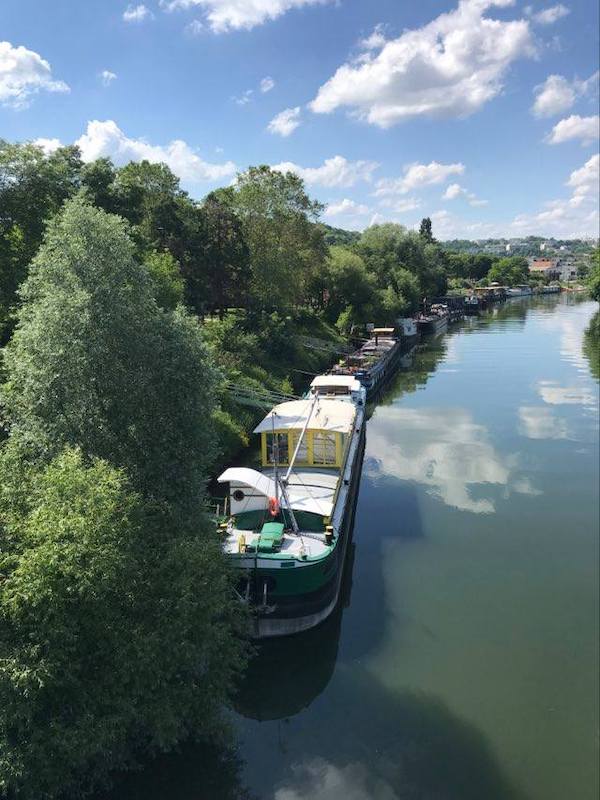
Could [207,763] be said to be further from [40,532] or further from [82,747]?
[40,532]

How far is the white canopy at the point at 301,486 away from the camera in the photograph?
1722 cm

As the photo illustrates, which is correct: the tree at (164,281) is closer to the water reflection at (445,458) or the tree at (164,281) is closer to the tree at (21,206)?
the tree at (21,206)

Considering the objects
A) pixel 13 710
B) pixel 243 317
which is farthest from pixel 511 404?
pixel 13 710

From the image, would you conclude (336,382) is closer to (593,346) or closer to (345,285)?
(345,285)

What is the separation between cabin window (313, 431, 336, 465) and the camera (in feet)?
69.5

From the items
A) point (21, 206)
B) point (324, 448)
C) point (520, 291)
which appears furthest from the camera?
point (520, 291)

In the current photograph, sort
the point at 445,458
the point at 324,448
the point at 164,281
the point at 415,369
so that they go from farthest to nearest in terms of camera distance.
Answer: the point at 415,369, the point at 445,458, the point at 164,281, the point at 324,448

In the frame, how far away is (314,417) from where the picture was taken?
22359 millimetres

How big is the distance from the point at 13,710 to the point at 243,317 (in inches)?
1654

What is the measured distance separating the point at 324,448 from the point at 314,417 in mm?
1614

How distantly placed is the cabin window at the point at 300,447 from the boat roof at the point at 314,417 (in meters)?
0.32

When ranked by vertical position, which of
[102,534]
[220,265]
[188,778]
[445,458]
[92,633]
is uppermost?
[220,265]

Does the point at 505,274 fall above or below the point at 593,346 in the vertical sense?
above

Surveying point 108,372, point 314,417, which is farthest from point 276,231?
point 108,372
